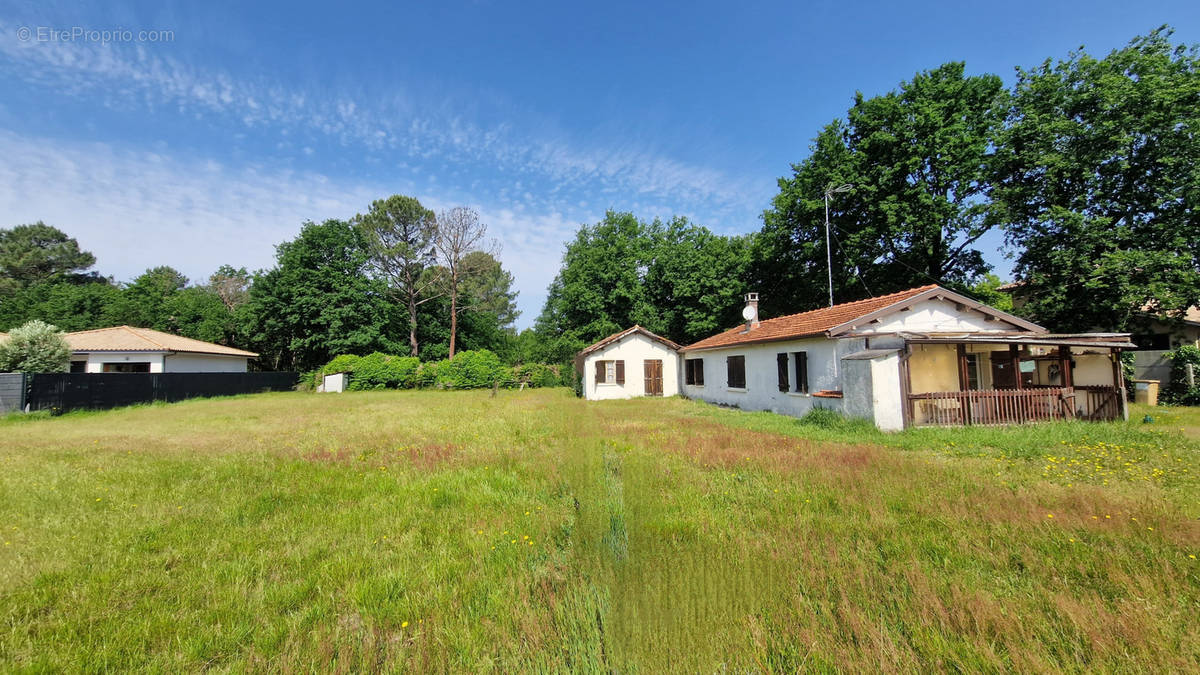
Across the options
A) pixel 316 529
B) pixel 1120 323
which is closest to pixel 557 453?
pixel 316 529

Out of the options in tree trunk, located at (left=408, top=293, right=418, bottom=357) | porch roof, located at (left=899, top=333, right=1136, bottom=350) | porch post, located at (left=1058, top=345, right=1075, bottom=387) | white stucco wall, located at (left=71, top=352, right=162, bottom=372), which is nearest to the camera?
porch roof, located at (left=899, top=333, right=1136, bottom=350)

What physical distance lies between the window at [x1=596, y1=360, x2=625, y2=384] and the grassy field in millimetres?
16168

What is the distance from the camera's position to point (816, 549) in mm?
3871

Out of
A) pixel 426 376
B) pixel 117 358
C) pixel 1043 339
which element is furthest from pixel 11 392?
pixel 1043 339

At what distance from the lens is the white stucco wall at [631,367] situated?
24.0 metres

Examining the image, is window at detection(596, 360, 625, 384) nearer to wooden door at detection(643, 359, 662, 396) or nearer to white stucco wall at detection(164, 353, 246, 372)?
wooden door at detection(643, 359, 662, 396)

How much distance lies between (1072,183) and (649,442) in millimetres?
22264

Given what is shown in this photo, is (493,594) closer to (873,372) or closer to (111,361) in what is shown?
(873,372)

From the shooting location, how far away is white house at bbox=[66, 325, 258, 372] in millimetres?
25500

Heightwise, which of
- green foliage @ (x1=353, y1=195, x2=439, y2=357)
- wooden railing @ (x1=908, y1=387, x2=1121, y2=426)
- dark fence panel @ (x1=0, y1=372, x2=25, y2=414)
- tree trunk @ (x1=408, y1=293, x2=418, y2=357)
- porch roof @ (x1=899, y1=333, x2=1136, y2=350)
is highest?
green foliage @ (x1=353, y1=195, x2=439, y2=357)

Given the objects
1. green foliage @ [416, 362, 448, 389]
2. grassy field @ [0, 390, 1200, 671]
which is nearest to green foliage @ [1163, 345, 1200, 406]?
grassy field @ [0, 390, 1200, 671]

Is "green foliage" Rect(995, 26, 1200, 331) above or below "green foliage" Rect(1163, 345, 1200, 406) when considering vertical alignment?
above

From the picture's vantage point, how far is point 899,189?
22.0 m

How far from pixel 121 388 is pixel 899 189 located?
37346mm
